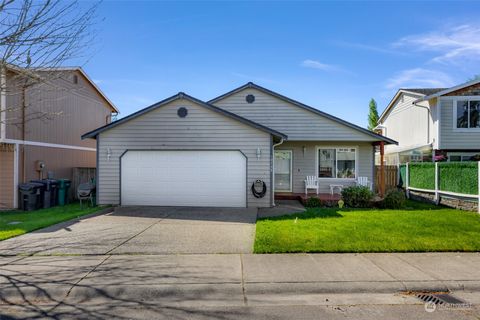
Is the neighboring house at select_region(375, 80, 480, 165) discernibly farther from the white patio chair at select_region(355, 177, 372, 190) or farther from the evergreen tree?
the evergreen tree

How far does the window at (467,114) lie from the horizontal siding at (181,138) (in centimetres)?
1151

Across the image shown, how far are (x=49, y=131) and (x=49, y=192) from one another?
10.9ft

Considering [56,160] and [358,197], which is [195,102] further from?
[56,160]

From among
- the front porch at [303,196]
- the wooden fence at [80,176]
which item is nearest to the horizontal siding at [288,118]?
the front porch at [303,196]

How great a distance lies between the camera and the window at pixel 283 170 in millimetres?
16703

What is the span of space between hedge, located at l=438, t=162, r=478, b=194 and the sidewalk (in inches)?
257

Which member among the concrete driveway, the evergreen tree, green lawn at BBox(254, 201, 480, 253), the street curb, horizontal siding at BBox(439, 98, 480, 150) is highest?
the evergreen tree

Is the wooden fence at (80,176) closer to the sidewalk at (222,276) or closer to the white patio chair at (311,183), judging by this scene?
the white patio chair at (311,183)

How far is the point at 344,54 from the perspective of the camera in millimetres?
15930

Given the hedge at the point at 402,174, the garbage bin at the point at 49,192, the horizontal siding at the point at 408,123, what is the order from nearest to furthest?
1. the garbage bin at the point at 49,192
2. the hedge at the point at 402,174
3. the horizontal siding at the point at 408,123

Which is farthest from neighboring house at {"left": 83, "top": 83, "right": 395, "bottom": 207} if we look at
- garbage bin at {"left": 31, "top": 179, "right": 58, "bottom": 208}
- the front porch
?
garbage bin at {"left": 31, "top": 179, "right": 58, "bottom": 208}

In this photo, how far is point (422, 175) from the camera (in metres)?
15.7

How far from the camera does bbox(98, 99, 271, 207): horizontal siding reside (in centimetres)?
1280

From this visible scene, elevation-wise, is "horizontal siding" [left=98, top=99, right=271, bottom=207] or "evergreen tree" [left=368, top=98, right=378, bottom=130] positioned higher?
"evergreen tree" [left=368, top=98, right=378, bottom=130]
